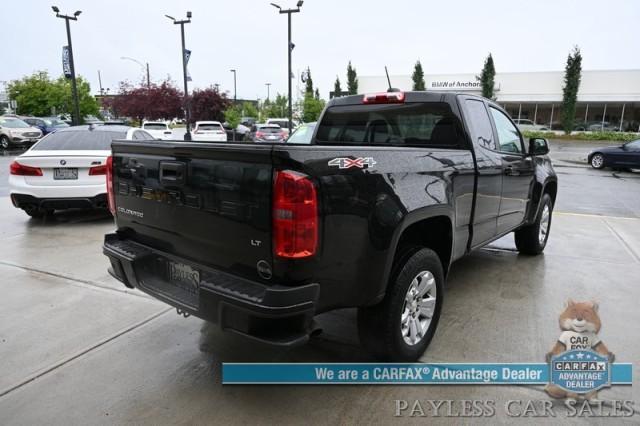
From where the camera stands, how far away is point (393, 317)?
2877 millimetres

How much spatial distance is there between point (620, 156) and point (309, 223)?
18728 mm

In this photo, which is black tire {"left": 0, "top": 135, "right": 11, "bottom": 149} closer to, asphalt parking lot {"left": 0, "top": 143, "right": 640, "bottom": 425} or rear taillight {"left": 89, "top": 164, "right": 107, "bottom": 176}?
rear taillight {"left": 89, "top": 164, "right": 107, "bottom": 176}

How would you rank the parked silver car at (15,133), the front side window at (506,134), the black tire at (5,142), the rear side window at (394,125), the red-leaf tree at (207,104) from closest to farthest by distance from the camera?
A: the rear side window at (394,125), the front side window at (506,134), the parked silver car at (15,133), the black tire at (5,142), the red-leaf tree at (207,104)

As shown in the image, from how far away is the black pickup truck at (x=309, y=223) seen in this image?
2.32 metres

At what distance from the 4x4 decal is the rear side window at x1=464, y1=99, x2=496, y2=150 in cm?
168

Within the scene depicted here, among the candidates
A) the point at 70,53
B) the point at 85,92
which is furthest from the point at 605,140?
the point at 85,92

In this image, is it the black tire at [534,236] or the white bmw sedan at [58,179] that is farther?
the white bmw sedan at [58,179]

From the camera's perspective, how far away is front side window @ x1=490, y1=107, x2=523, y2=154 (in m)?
4.57

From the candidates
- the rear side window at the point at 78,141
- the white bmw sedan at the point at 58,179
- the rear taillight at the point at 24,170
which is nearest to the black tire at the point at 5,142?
the rear side window at the point at 78,141

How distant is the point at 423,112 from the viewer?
3992 millimetres

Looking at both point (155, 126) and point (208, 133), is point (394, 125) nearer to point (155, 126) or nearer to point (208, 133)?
point (208, 133)

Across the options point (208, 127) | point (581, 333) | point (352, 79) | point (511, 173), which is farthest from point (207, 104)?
point (581, 333)

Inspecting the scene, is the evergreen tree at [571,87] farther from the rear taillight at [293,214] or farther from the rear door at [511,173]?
the rear taillight at [293,214]

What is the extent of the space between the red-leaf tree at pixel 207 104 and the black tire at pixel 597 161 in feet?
93.0
